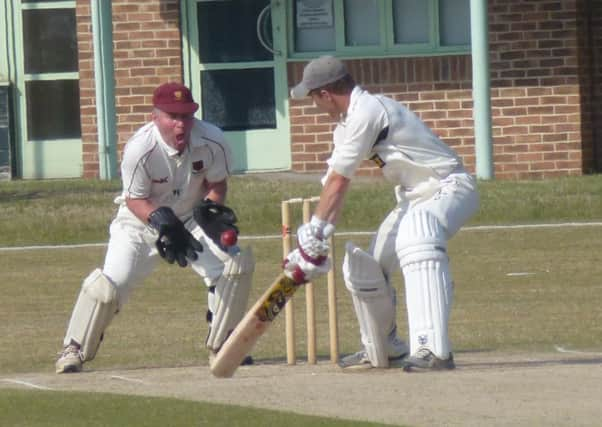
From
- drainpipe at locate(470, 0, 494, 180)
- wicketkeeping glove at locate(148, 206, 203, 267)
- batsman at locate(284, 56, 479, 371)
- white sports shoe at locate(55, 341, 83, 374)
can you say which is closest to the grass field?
white sports shoe at locate(55, 341, 83, 374)

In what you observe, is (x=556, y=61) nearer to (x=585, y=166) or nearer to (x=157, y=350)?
(x=585, y=166)

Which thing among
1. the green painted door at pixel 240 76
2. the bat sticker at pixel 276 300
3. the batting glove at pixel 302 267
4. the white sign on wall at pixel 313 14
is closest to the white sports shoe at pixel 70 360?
the bat sticker at pixel 276 300

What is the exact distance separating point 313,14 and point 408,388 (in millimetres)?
12671

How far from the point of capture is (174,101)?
980 centimetres

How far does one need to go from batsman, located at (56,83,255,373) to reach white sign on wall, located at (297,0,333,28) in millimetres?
10661

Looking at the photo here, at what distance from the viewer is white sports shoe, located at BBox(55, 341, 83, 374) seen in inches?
388

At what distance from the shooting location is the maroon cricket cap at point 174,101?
386 inches

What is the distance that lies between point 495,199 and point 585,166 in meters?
3.13

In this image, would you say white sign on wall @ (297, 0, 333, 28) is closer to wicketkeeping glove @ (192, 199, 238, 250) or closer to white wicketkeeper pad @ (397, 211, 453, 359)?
wicketkeeping glove @ (192, 199, 238, 250)

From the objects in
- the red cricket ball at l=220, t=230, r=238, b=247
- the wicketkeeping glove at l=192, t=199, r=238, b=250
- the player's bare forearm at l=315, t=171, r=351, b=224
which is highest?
the player's bare forearm at l=315, t=171, r=351, b=224

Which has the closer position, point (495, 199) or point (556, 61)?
point (495, 199)

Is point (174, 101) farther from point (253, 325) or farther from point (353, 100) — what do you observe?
point (253, 325)

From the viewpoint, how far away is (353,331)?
11625 mm

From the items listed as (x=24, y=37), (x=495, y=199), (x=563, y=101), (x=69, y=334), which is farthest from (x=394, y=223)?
(x=24, y=37)
